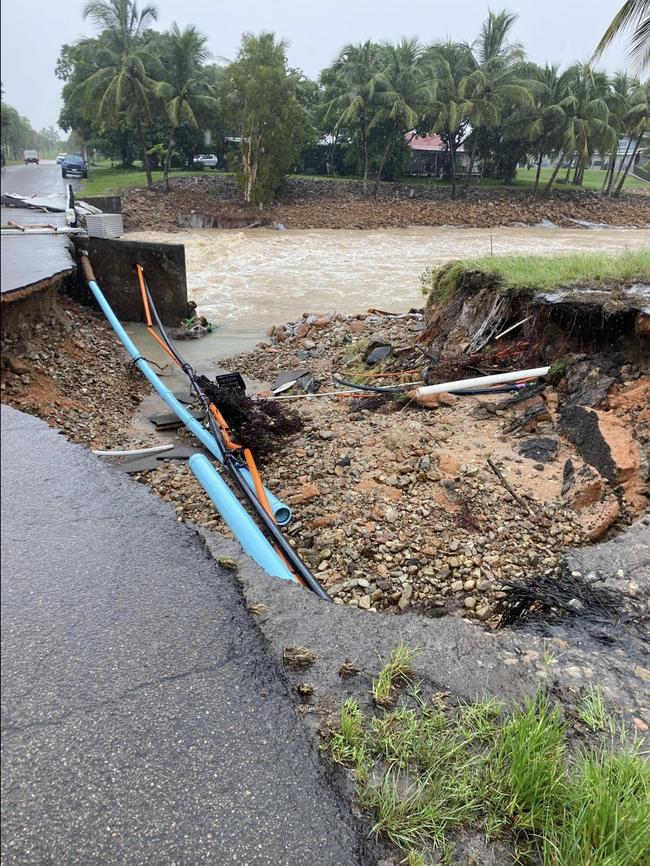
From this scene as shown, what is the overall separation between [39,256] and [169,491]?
15.9 feet

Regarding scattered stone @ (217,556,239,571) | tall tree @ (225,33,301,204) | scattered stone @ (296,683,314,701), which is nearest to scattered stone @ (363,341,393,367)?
scattered stone @ (217,556,239,571)

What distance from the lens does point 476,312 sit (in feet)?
25.2

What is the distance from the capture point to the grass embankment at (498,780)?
1629 millimetres

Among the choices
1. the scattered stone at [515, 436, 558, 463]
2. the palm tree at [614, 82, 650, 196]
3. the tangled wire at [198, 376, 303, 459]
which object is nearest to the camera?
the scattered stone at [515, 436, 558, 463]

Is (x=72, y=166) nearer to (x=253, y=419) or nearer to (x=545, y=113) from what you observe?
(x=545, y=113)

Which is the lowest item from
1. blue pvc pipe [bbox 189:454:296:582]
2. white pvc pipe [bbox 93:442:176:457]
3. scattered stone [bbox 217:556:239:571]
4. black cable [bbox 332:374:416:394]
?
white pvc pipe [bbox 93:442:176:457]

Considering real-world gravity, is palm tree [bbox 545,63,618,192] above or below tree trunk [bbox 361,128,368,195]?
above

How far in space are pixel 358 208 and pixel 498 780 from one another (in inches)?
1294

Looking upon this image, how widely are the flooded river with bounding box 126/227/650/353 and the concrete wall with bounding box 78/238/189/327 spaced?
A: 123 centimetres

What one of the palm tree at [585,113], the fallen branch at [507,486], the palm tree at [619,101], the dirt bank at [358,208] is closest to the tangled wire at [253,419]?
the fallen branch at [507,486]

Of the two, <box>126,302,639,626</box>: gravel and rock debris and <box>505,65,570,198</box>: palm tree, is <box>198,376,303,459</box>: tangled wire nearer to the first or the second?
<box>126,302,639,626</box>: gravel and rock debris

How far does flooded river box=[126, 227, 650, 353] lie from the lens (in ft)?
46.8

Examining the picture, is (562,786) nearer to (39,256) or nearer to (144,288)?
(39,256)

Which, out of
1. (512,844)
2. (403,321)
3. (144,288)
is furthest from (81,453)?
(403,321)
